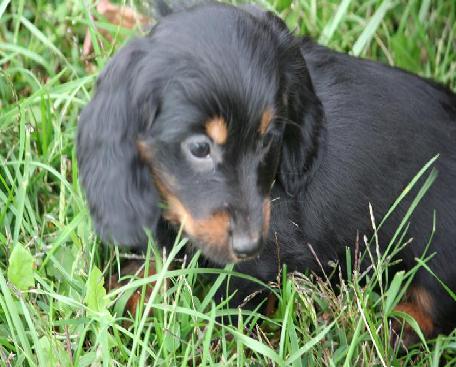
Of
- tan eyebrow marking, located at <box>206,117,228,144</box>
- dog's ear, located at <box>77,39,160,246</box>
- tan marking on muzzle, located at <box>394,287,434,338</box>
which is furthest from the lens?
tan marking on muzzle, located at <box>394,287,434,338</box>

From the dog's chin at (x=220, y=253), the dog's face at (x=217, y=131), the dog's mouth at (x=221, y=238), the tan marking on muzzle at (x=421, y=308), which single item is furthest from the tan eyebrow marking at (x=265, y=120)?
the tan marking on muzzle at (x=421, y=308)

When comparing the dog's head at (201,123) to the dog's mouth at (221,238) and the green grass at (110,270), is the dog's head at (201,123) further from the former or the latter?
the green grass at (110,270)

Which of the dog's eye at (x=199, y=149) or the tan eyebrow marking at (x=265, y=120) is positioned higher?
the tan eyebrow marking at (x=265, y=120)

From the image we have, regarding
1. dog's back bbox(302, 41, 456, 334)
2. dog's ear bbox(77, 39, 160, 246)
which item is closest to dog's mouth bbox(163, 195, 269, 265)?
dog's ear bbox(77, 39, 160, 246)

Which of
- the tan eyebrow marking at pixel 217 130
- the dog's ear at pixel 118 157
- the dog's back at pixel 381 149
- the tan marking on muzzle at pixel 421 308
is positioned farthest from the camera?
the tan marking on muzzle at pixel 421 308

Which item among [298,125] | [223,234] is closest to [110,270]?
[223,234]

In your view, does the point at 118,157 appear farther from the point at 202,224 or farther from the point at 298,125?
the point at 298,125

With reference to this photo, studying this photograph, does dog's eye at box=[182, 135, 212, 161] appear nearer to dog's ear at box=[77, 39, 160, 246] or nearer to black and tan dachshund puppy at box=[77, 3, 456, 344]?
black and tan dachshund puppy at box=[77, 3, 456, 344]
